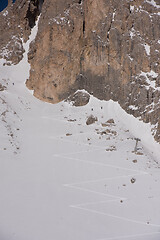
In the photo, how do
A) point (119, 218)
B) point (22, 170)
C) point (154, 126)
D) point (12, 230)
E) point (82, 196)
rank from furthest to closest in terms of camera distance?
Result: 1. point (154, 126)
2. point (22, 170)
3. point (82, 196)
4. point (119, 218)
5. point (12, 230)

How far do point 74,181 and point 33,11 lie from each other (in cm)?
3953

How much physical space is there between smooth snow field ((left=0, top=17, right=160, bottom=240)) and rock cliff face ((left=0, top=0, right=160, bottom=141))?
6306 mm

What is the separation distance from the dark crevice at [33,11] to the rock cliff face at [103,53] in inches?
339

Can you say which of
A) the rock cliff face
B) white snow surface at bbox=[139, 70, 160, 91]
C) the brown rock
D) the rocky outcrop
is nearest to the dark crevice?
the rocky outcrop

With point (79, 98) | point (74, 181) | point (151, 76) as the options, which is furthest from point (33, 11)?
point (74, 181)

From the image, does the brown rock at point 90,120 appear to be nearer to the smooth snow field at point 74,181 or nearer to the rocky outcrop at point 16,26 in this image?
the smooth snow field at point 74,181

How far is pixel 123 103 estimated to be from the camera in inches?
1064

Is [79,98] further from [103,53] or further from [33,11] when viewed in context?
[33,11]

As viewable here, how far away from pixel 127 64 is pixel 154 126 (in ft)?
31.0

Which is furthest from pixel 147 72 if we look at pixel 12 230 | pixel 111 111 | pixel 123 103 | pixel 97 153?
pixel 12 230

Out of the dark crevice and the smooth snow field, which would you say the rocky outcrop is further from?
the smooth snow field

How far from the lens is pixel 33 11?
1597 inches

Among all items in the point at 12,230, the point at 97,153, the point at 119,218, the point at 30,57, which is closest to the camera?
the point at 12,230

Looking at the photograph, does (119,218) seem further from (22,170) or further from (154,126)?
(154,126)
